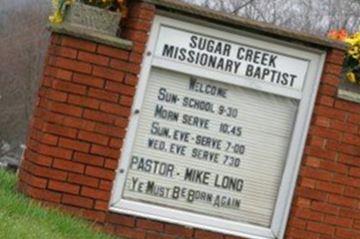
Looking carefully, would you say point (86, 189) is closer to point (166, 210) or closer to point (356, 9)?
point (166, 210)

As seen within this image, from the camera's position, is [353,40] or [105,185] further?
[353,40]

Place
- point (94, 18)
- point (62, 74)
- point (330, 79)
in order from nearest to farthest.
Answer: point (62, 74), point (94, 18), point (330, 79)

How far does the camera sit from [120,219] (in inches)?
300

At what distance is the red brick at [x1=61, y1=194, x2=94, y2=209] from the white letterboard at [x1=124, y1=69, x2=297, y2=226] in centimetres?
30

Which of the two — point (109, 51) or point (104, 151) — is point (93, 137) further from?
point (109, 51)

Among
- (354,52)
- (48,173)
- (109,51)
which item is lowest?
(48,173)

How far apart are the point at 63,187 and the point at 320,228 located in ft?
6.81

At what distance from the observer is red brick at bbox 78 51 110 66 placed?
24.5 ft

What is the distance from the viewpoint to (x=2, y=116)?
65.4 m

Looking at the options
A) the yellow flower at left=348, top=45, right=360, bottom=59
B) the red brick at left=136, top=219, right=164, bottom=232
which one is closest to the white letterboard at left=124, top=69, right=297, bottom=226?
the red brick at left=136, top=219, right=164, bottom=232

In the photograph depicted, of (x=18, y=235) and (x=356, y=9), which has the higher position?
(x=356, y=9)

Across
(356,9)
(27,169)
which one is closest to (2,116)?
(356,9)

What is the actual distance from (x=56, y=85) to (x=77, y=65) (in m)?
0.22

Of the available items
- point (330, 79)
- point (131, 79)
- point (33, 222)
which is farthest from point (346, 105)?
point (33, 222)
